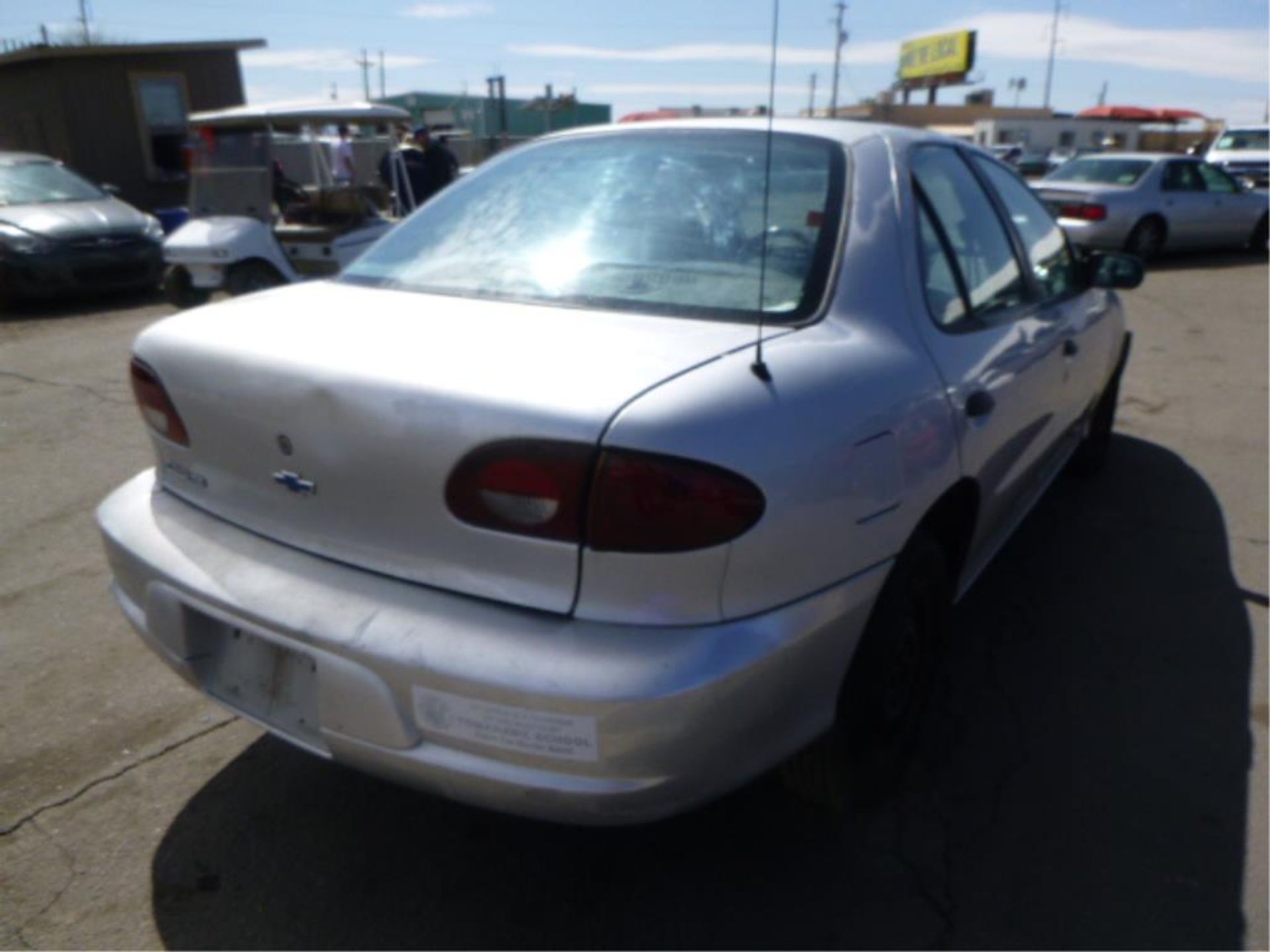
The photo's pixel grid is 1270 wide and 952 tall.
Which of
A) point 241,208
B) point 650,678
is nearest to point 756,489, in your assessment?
point 650,678

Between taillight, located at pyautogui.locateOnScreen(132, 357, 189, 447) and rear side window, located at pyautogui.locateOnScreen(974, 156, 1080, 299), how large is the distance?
2.48 meters

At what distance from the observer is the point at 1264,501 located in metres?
4.67

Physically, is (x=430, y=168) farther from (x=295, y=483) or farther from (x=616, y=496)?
(x=616, y=496)

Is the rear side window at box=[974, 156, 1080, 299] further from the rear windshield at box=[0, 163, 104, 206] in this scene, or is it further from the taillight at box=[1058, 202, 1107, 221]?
the rear windshield at box=[0, 163, 104, 206]

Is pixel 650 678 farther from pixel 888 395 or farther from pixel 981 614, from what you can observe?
pixel 981 614

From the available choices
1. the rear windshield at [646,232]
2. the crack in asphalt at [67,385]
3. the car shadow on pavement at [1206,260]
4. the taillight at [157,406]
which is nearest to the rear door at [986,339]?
the rear windshield at [646,232]

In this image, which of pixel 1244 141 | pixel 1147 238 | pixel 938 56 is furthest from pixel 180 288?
pixel 938 56

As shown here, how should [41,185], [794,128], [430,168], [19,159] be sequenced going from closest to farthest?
[794,128] → [430,168] → [41,185] → [19,159]

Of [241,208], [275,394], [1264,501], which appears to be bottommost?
[1264,501]

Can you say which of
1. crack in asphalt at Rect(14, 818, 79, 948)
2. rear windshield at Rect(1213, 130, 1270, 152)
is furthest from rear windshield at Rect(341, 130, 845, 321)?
rear windshield at Rect(1213, 130, 1270, 152)

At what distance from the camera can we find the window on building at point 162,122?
16531 mm

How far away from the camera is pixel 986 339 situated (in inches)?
105

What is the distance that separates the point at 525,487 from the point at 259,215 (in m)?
8.18

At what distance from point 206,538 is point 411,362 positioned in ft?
2.18
